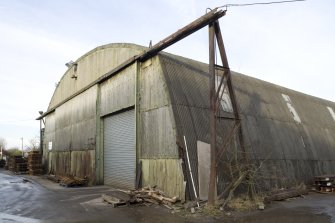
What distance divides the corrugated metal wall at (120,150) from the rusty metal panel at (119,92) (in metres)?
0.46

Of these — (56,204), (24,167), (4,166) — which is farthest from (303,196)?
(4,166)

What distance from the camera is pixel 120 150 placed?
17688 millimetres

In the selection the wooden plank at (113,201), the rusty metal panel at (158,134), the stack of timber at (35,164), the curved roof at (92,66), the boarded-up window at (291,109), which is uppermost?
the curved roof at (92,66)

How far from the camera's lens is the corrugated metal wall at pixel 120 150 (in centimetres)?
1648

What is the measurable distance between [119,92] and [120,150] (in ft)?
9.62

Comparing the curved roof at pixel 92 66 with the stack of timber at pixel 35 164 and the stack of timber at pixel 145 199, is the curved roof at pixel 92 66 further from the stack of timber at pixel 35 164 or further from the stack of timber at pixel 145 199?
the stack of timber at pixel 145 199

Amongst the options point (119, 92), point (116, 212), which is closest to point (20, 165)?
point (119, 92)

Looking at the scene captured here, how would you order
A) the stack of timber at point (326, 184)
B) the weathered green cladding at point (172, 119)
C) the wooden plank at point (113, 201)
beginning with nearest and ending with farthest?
the wooden plank at point (113, 201) → the weathered green cladding at point (172, 119) → the stack of timber at point (326, 184)

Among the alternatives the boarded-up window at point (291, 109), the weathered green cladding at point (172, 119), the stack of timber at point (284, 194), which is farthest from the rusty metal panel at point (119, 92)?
the boarded-up window at point (291, 109)

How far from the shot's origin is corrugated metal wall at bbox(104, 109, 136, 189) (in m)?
16.5

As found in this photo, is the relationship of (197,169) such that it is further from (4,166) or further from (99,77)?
(4,166)

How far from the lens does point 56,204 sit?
13156mm

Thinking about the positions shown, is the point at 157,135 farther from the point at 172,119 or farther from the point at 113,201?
the point at 113,201

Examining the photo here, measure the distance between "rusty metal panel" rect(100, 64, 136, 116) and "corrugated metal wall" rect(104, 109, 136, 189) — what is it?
18.0 inches
